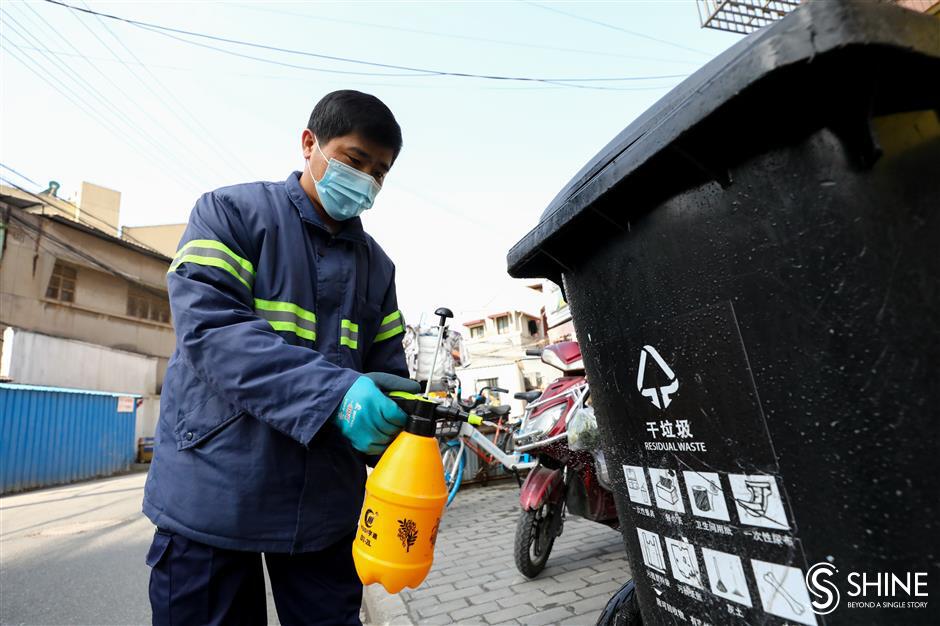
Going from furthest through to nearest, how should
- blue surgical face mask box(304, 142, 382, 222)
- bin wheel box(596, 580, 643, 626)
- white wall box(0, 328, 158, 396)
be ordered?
white wall box(0, 328, 158, 396) → blue surgical face mask box(304, 142, 382, 222) → bin wheel box(596, 580, 643, 626)

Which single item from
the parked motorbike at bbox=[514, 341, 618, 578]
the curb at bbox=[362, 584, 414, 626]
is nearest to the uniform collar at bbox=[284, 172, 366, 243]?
the parked motorbike at bbox=[514, 341, 618, 578]

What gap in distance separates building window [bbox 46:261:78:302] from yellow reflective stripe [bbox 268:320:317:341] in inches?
797

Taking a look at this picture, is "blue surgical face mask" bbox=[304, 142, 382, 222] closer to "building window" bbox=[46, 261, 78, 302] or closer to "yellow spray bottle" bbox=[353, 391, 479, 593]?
"yellow spray bottle" bbox=[353, 391, 479, 593]

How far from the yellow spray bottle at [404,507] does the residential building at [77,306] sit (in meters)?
17.0

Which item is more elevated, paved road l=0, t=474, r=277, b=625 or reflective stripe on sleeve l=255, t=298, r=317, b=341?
reflective stripe on sleeve l=255, t=298, r=317, b=341

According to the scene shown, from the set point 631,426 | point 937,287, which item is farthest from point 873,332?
point 631,426

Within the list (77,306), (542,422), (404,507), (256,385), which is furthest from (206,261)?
(77,306)

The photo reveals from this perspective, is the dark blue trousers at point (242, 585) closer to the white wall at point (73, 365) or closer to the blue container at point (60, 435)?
the blue container at point (60, 435)

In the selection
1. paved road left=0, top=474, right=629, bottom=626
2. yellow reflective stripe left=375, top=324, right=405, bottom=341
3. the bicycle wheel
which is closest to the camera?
yellow reflective stripe left=375, top=324, right=405, bottom=341

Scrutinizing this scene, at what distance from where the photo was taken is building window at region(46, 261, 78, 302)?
16969 mm

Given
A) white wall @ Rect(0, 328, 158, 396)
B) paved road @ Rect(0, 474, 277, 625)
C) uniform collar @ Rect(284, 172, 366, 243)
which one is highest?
white wall @ Rect(0, 328, 158, 396)

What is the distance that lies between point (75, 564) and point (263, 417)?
469cm

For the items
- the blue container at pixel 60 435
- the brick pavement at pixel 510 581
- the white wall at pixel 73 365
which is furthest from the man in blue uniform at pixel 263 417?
the white wall at pixel 73 365

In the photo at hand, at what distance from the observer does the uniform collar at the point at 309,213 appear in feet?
5.37
